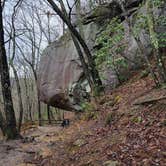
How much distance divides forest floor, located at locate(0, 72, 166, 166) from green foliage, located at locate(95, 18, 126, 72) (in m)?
1.30

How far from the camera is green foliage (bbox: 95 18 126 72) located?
9530 millimetres

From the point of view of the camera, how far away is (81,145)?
7.29 metres

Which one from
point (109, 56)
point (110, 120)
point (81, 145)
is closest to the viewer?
point (81, 145)

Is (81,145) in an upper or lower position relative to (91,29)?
lower

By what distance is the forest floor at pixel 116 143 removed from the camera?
534cm

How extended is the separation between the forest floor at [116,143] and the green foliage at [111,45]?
1.30m

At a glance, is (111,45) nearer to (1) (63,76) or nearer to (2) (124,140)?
(2) (124,140)

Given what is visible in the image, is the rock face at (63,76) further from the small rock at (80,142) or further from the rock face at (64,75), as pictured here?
the small rock at (80,142)

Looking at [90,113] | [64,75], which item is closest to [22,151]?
[90,113]

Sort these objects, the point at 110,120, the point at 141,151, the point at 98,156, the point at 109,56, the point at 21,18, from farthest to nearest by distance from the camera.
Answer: the point at 21,18
the point at 109,56
the point at 110,120
the point at 98,156
the point at 141,151

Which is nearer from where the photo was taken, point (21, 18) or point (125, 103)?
point (125, 103)

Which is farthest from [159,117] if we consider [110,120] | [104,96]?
[104,96]

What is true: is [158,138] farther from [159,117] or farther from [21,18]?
[21,18]

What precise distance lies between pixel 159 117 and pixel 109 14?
33.3ft
